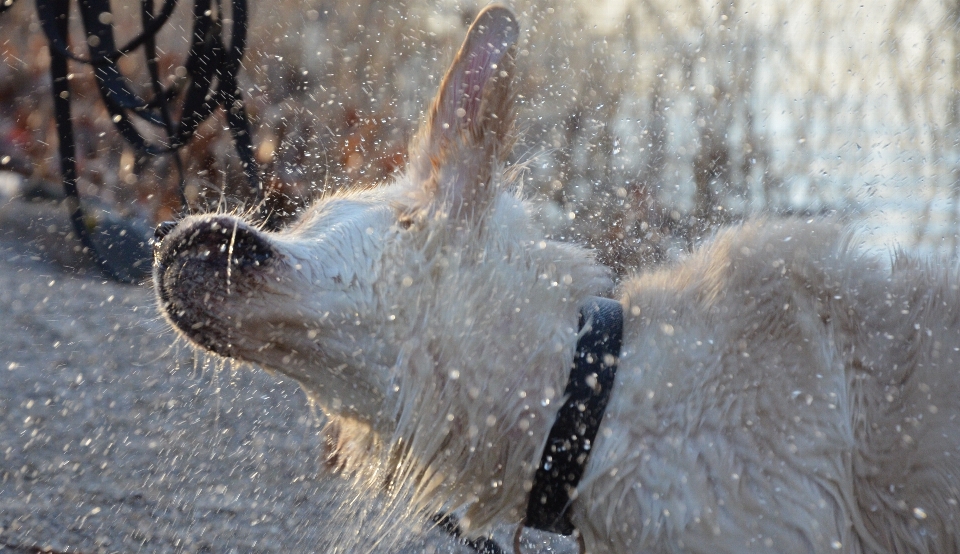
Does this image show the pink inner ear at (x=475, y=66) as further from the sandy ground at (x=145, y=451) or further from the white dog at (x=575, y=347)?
the sandy ground at (x=145, y=451)

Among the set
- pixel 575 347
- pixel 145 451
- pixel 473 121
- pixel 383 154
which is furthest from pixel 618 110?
pixel 575 347

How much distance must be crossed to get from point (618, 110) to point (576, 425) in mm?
5492

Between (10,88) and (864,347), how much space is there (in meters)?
9.59

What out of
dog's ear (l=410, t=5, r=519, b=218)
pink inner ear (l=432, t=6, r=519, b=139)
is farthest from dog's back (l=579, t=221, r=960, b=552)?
pink inner ear (l=432, t=6, r=519, b=139)

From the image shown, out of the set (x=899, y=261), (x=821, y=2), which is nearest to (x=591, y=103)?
(x=821, y=2)

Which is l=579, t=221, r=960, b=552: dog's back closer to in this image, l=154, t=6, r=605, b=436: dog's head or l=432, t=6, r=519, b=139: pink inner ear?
l=154, t=6, r=605, b=436: dog's head

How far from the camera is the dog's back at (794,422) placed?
5.01 ft

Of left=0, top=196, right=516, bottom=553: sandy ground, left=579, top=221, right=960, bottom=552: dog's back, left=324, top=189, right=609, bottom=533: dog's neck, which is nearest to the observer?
left=579, top=221, right=960, bottom=552: dog's back

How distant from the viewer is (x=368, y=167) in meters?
6.05

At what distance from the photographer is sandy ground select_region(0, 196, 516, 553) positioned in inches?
117

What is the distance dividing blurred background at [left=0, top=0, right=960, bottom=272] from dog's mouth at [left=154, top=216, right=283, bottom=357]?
187 cm

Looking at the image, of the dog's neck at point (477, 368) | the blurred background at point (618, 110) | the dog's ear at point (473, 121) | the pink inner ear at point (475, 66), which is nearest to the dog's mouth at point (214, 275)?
the dog's neck at point (477, 368)

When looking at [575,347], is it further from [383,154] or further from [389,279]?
[383,154]

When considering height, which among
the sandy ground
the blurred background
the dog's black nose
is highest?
the dog's black nose
